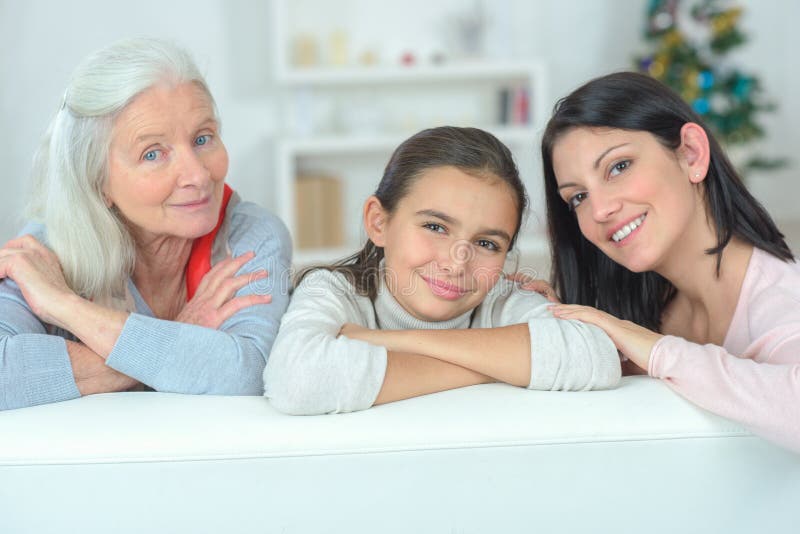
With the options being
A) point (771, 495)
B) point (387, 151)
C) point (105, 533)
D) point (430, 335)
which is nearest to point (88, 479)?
point (105, 533)

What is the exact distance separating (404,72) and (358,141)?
0.49 metres

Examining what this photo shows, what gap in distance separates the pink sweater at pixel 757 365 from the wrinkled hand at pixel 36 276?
41.2 inches

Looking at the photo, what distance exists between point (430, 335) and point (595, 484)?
361mm

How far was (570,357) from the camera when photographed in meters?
1.45

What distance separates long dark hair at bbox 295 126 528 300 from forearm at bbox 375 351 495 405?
14.3 inches

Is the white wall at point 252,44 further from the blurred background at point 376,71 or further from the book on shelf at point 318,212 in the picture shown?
the book on shelf at point 318,212

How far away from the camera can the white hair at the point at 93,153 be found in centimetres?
169

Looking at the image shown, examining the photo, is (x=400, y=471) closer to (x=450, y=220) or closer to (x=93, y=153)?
(x=450, y=220)

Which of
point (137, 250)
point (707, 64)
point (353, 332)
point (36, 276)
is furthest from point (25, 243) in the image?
point (707, 64)

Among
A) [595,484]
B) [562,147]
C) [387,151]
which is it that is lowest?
[387,151]

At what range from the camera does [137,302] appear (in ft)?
6.11

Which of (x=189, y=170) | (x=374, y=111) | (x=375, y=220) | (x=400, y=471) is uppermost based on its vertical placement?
(x=189, y=170)

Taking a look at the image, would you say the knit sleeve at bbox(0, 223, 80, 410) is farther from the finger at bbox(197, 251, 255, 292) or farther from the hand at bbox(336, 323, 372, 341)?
the hand at bbox(336, 323, 372, 341)

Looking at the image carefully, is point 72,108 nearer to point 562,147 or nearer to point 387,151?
point 562,147
